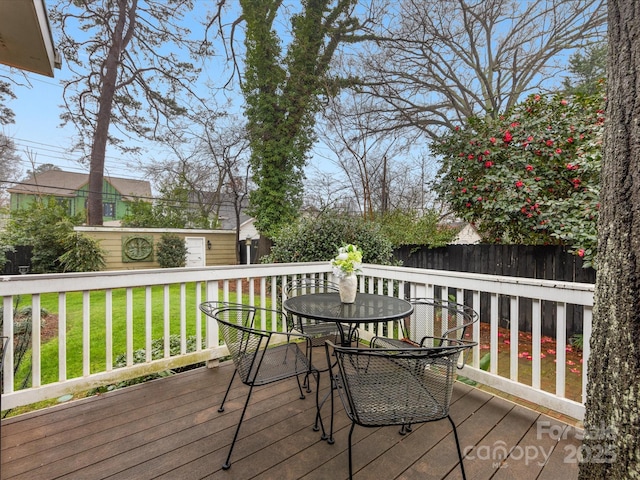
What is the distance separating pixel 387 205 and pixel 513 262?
3.87 meters

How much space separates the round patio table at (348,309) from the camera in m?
1.98

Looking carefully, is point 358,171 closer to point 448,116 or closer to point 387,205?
point 387,205

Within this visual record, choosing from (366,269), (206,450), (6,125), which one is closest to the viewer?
(206,450)

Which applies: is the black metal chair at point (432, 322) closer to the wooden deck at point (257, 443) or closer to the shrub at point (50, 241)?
the wooden deck at point (257, 443)

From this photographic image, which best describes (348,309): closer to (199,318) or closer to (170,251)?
(199,318)

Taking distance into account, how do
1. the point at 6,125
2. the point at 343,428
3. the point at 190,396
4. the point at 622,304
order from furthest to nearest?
1. the point at 6,125
2. the point at 190,396
3. the point at 343,428
4. the point at 622,304

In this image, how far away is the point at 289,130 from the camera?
27.3 ft

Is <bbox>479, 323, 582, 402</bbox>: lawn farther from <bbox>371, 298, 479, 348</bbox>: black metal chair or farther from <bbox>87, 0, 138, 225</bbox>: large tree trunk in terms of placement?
<bbox>87, 0, 138, 225</bbox>: large tree trunk

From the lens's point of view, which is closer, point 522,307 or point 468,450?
point 468,450

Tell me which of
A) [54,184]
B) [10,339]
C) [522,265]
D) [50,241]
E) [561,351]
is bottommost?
[561,351]

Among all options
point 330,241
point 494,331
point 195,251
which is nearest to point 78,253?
point 195,251

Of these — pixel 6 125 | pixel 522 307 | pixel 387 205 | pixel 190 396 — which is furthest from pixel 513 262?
pixel 6 125

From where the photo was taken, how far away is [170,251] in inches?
415

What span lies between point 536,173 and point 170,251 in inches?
408
